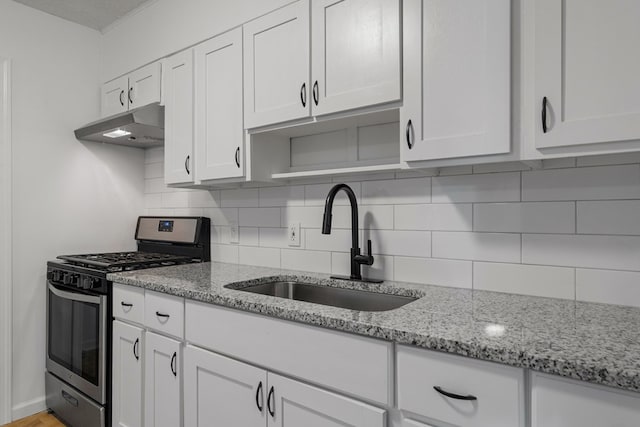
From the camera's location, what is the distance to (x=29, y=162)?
2.43 meters

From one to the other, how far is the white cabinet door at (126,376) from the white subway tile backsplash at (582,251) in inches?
67.4

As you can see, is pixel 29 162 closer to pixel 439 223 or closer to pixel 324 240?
pixel 324 240

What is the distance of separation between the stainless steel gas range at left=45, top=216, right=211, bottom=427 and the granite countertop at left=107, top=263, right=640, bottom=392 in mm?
625

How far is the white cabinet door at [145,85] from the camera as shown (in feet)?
7.70

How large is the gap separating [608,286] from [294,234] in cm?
133

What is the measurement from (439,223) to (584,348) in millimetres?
805

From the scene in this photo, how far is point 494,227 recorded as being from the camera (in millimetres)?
1487

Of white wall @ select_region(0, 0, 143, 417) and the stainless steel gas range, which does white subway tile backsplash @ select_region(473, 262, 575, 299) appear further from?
white wall @ select_region(0, 0, 143, 417)

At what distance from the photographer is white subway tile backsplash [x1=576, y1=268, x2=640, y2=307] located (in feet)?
4.06

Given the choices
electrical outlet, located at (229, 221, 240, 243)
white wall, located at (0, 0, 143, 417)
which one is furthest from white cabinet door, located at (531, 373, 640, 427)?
white wall, located at (0, 0, 143, 417)

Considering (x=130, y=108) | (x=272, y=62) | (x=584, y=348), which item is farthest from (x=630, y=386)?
(x=130, y=108)

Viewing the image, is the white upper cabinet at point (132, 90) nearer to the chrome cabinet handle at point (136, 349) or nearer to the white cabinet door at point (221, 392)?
the chrome cabinet handle at point (136, 349)

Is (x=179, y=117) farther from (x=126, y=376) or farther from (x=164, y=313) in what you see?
(x=126, y=376)

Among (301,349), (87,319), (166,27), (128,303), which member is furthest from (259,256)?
(166,27)
